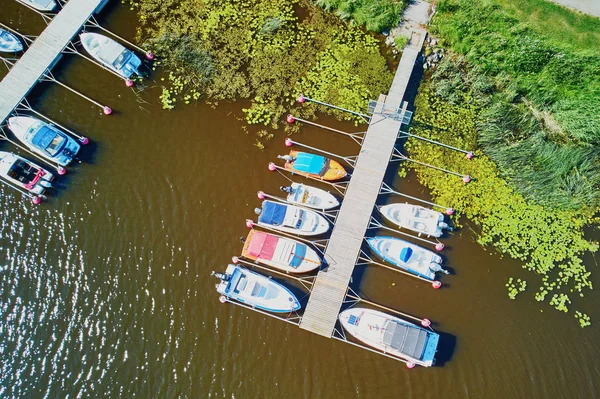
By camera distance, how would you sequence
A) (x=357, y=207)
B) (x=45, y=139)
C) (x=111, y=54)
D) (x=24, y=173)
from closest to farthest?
1. (x=24, y=173)
2. (x=45, y=139)
3. (x=357, y=207)
4. (x=111, y=54)

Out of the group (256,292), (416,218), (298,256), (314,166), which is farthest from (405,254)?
(256,292)

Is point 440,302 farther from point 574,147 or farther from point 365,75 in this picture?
point 365,75

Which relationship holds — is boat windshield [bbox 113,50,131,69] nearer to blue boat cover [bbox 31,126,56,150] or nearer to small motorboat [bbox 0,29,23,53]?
blue boat cover [bbox 31,126,56,150]

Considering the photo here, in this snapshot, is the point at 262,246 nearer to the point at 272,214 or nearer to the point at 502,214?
the point at 272,214

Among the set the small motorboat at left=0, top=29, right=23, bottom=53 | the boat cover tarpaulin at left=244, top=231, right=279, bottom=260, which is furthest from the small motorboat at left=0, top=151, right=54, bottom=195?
the boat cover tarpaulin at left=244, top=231, right=279, bottom=260

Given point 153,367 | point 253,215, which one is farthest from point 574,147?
point 153,367

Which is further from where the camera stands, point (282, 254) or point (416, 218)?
point (416, 218)
